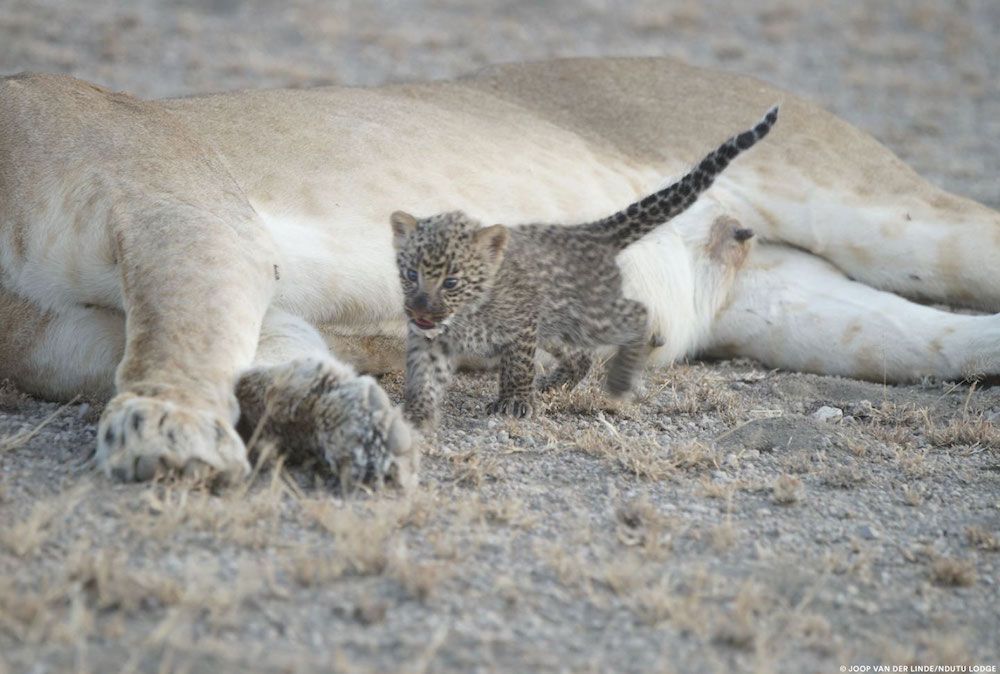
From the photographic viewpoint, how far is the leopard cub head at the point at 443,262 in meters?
3.69

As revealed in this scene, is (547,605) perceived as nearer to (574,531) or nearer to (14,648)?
(574,531)

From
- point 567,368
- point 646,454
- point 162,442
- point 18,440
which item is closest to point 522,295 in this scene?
point 567,368

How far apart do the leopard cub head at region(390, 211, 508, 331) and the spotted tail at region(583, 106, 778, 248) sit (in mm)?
593

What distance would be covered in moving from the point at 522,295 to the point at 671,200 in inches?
24.6

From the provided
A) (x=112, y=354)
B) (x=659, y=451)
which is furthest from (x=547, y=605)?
(x=112, y=354)

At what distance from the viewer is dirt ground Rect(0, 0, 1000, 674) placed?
2.46 m

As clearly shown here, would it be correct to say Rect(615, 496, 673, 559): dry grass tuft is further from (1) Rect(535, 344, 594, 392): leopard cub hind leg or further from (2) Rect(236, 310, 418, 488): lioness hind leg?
→ (1) Rect(535, 344, 594, 392): leopard cub hind leg

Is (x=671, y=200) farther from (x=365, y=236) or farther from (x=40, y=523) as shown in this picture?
(x=40, y=523)

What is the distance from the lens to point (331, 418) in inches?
126

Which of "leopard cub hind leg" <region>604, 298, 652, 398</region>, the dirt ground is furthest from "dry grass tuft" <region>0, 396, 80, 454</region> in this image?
"leopard cub hind leg" <region>604, 298, 652, 398</region>

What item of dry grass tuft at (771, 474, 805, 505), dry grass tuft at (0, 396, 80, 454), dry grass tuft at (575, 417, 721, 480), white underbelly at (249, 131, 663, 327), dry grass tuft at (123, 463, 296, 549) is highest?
white underbelly at (249, 131, 663, 327)

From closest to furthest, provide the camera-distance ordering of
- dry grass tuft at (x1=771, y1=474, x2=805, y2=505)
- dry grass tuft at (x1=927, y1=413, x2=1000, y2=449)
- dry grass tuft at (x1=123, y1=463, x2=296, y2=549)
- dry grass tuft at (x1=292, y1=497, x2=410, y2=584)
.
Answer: dry grass tuft at (x1=292, y1=497, x2=410, y2=584) < dry grass tuft at (x1=123, y1=463, x2=296, y2=549) < dry grass tuft at (x1=771, y1=474, x2=805, y2=505) < dry grass tuft at (x1=927, y1=413, x2=1000, y2=449)

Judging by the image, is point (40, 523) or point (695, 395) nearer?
point (40, 523)

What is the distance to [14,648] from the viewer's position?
7.62ft
